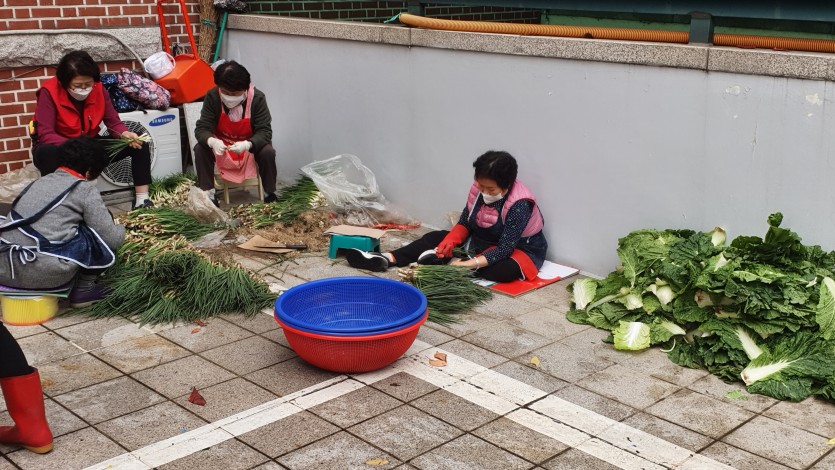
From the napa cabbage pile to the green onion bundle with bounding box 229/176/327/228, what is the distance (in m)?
2.71

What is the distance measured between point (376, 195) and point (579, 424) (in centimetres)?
371

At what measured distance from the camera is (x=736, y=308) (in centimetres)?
473

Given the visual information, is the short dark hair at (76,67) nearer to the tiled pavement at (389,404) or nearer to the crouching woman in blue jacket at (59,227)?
the crouching woman in blue jacket at (59,227)

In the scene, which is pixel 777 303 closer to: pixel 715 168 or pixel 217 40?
pixel 715 168

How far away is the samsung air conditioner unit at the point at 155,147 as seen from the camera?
7785 mm

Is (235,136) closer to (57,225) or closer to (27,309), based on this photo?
(57,225)

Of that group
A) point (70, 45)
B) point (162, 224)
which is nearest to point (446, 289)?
point (162, 224)

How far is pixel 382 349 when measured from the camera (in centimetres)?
446

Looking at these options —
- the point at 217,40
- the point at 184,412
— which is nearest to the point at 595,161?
the point at 184,412

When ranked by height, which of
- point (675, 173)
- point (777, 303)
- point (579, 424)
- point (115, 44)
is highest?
point (115, 44)

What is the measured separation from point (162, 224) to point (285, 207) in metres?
1.04

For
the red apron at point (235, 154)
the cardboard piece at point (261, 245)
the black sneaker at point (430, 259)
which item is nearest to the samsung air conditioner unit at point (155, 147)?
the red apron at point (235, 154)

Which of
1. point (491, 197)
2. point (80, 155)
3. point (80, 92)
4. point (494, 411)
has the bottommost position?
point (494, 411)

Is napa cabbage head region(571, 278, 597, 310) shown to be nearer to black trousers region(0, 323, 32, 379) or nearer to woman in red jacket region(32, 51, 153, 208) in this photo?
black trousers region(0, 323, 32, 379)
